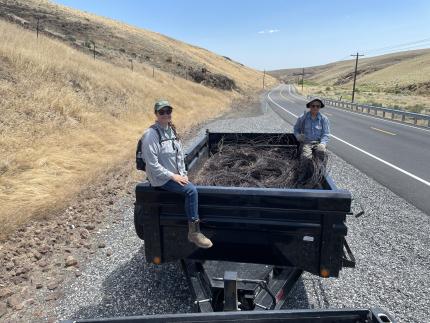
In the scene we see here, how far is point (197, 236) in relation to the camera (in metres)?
3.05

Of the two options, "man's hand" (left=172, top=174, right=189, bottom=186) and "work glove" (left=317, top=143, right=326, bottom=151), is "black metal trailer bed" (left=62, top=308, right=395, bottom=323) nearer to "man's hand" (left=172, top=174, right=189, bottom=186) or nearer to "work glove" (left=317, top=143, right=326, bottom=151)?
"man's hand" (left=172, top=174, right=189, bottom=186)

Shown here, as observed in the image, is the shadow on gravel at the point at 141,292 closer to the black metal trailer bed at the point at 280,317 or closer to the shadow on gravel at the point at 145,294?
the shadow on gravel at the point at 145,294

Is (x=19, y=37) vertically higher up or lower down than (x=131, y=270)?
higher up

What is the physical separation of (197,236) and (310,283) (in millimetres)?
1816

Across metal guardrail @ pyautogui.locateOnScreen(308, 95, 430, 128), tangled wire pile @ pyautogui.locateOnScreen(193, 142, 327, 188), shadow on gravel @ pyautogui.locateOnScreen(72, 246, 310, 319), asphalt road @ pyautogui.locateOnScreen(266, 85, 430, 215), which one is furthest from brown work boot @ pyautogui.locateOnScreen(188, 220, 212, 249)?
metal guardrail @ pyautogui.locateOnScreen(308, 95, 430, 128)

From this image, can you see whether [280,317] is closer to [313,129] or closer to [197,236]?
[197,236]

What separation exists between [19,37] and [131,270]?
1665cm

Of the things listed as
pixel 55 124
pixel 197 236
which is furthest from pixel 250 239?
pixel 55 124

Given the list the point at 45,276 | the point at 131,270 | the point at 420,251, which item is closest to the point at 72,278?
the point at 45,276

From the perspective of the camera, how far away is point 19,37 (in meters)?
17.0

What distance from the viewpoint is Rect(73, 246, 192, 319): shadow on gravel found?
144 inches

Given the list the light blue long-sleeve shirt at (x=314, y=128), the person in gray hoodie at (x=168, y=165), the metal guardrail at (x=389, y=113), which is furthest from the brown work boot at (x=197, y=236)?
the metal guardrail at (x=389, y=113)

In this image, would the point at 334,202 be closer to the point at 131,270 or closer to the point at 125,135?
the point at 131,270

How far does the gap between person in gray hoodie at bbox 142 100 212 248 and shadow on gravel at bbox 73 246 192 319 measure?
1063 millimetres
